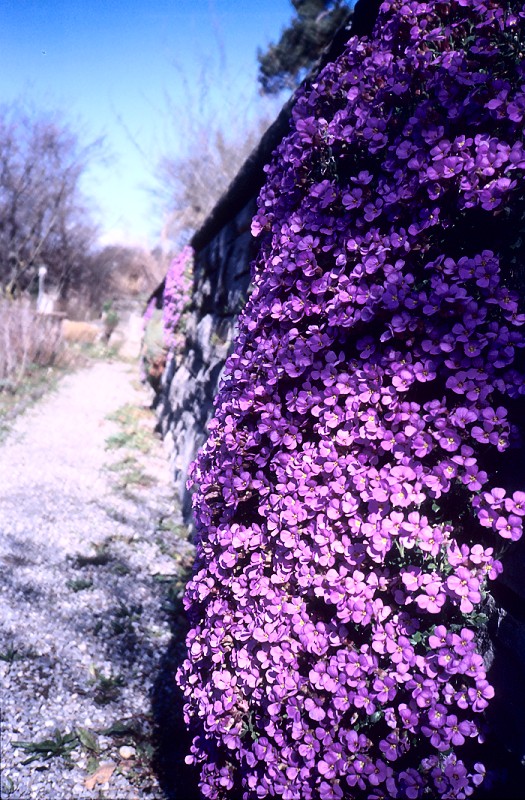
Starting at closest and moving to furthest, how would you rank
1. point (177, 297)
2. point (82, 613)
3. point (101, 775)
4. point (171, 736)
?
point (101, 775)
point (171, 736)
point (82, 613)
point (177, 297)

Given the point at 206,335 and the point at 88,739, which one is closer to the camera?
the point at 88,739

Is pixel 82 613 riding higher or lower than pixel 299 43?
lower

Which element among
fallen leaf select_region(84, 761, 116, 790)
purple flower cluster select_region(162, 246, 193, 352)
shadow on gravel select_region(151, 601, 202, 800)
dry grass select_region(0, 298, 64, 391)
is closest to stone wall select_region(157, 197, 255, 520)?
purple flower cluster select_region(162, 246, 193, 352)

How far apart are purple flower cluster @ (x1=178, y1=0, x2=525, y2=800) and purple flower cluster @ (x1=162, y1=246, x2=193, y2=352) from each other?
17.4ft

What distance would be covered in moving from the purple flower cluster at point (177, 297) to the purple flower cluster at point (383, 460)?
5306mm

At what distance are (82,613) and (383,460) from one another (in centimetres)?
219

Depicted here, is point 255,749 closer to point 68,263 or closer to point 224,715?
point 224,715

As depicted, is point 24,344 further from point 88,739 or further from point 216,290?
point 88,739

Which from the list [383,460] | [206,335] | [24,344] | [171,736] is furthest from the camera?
[24,344]

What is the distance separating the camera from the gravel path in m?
1.99

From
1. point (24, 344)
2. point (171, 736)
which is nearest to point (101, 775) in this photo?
point (171, 736)

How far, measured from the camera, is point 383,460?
1588 mm

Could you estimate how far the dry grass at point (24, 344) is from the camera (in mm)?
8445

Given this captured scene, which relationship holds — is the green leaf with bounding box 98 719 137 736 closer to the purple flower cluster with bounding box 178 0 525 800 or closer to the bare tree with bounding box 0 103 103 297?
the purple flower cluster with bounding box 178 0 525 800
